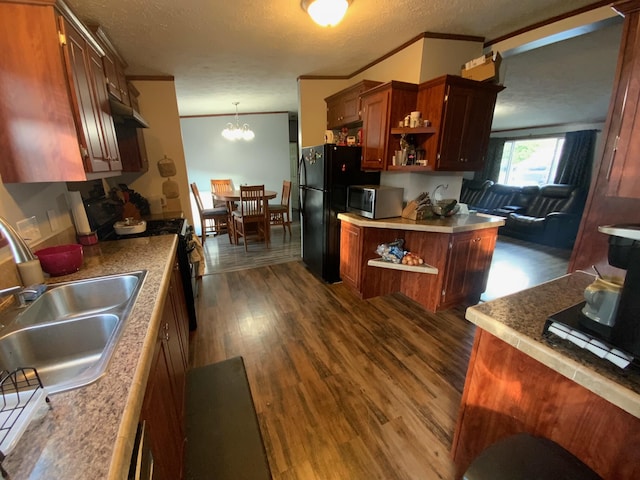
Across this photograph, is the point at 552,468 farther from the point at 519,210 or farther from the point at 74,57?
the point at 519,210

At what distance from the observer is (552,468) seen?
2.61ft

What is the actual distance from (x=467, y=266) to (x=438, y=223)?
21.9 inches

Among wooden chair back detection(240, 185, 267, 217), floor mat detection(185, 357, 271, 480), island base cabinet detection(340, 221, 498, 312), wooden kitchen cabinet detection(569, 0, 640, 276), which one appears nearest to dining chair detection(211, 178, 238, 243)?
wooden chair back detection(240, 185, 267, 217)

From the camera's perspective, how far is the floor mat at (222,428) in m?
1.33

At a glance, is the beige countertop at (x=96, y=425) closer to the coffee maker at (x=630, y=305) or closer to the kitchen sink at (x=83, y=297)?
the kitchen sink at (x=83, y=297)

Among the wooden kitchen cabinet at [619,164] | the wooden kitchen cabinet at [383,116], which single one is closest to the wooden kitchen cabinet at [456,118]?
the wooden kitchen cabinet at [383,116]

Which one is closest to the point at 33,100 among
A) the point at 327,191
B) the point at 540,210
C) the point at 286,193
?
the point at 327,191

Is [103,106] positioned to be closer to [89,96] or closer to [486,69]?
[89,96]

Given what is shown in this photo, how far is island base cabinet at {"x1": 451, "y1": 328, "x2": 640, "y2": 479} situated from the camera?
779mm

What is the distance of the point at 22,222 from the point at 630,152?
2.65 meters

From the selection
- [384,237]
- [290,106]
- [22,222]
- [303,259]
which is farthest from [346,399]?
[290,106]

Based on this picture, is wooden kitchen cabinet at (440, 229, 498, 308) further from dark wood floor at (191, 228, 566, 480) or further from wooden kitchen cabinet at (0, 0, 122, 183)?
wooden kitchen cabinet at (0, 0, 122, 183)

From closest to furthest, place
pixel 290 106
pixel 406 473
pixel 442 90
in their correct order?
pixel 406 473 < pixel 442 90 < pixel 290 106

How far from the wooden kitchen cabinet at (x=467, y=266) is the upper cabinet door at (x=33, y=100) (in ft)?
8.93
